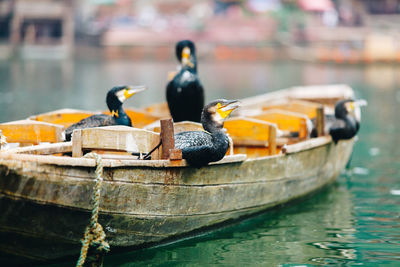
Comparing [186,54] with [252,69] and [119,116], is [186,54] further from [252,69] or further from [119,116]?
[252,69]

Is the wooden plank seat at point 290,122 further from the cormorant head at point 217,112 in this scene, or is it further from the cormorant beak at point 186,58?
the cormorant head at point 217,112

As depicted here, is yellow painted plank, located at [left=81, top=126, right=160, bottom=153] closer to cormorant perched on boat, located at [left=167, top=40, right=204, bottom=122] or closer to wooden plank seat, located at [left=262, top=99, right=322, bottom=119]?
cormorant perched on boat, located at [left=167, top=40, right=204, bottom=122]

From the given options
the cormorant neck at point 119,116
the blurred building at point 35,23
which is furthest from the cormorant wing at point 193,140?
the blurred building at point 35,23

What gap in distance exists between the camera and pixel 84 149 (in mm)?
6902

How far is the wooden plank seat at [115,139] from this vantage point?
21.9ft

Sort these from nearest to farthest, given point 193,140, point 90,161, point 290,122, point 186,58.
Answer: point 90,161, point 193,140, point 186,58, point 290,122

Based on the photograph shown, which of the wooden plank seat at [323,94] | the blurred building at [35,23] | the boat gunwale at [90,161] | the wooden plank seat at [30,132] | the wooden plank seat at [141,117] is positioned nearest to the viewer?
the boat gunwale at [90,161]

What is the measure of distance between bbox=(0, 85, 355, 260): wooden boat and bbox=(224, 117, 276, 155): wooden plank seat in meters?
0.01

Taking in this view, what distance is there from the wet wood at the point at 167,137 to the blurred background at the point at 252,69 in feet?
3.67

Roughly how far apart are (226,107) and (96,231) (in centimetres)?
192

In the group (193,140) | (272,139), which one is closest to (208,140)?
(193,140)

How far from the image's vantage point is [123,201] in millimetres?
6465

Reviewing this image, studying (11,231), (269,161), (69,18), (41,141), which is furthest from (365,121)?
(69,18)

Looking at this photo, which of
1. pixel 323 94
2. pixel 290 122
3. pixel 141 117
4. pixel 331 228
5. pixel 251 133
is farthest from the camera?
pixel 323 94
